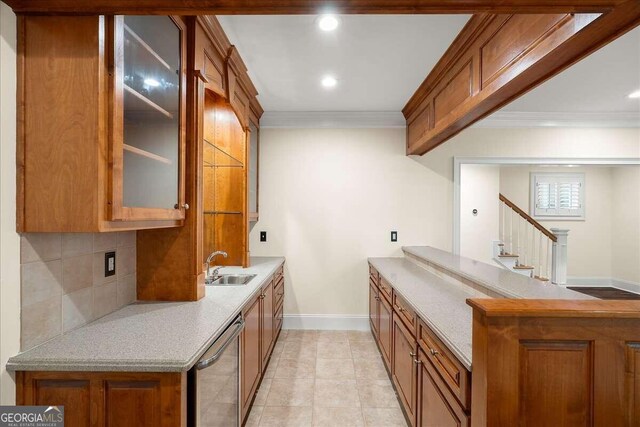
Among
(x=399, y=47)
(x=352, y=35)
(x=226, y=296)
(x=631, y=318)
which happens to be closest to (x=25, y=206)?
(x=226, y=296)

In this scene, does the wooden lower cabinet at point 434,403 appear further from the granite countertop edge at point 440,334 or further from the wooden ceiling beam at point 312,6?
the wooden ceiling beam at point 312,6

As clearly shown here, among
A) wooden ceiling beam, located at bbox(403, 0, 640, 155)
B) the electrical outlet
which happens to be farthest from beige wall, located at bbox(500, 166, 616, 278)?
the electrical outlet

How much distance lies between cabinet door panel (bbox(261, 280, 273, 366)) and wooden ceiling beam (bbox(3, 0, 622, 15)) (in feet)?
6.57

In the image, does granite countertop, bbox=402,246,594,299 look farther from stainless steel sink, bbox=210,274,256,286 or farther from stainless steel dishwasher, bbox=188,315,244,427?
stainless steel sink, bbox=210,274,256,286

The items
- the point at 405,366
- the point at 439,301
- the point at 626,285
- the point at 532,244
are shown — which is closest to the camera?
the point at 439,301

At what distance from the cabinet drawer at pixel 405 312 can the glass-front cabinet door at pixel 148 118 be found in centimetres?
145

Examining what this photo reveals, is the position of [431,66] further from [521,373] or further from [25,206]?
[25,206]

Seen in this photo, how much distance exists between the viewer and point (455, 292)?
7.36 feet

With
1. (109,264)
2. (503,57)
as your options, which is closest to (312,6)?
(503,57)

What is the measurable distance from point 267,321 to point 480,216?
4.28m

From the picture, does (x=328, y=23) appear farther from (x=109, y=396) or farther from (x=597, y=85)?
(x=597, y=85)

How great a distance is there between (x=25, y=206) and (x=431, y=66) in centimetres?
269

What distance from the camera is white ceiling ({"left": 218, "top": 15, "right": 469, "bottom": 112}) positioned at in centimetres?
206

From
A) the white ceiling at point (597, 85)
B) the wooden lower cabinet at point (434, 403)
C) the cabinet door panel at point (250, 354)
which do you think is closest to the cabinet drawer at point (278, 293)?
the cabinet door panel at point (250, 354)
